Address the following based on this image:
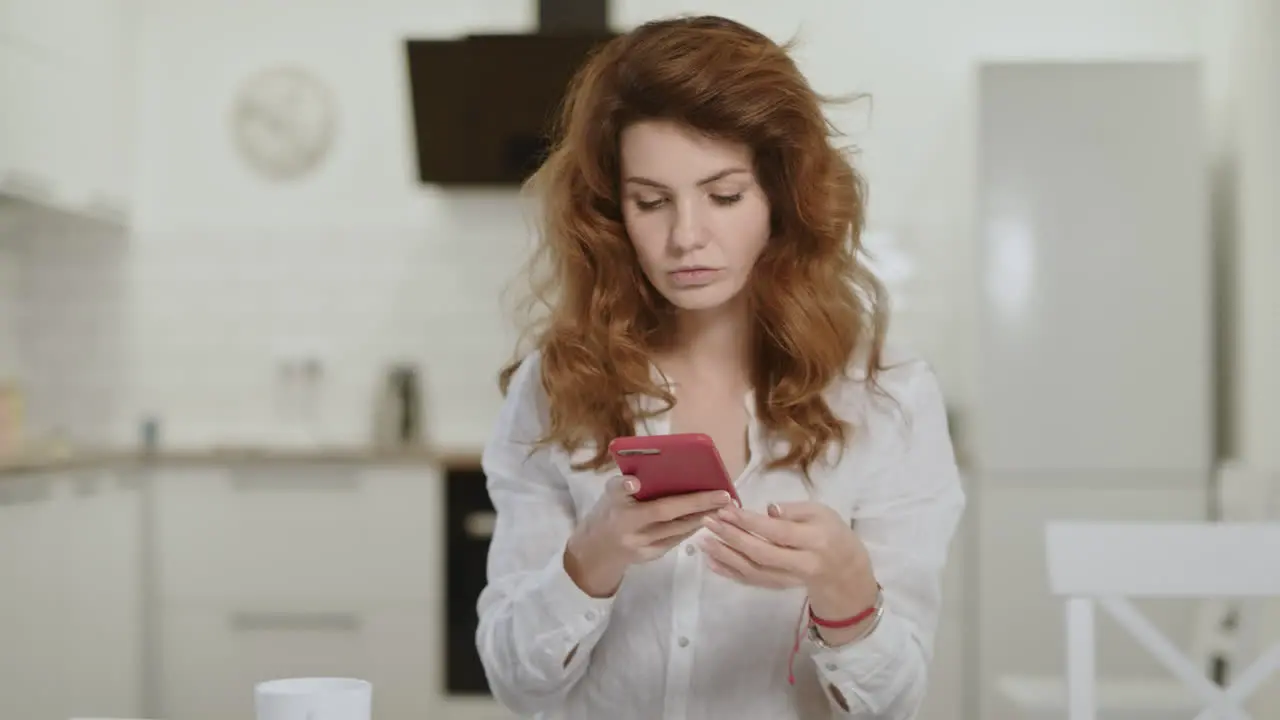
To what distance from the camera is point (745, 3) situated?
16.0ft

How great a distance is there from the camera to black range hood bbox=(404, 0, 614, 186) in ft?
14.6

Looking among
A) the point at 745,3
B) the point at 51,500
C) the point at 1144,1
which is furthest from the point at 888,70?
the point at 51,500

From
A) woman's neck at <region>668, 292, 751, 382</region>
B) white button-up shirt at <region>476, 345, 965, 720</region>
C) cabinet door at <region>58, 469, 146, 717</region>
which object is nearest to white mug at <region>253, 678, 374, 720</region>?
white button-up shirt at <region>476, 345, 965, 720</region>

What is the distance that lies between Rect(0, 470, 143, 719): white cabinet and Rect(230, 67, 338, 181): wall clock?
1203 millimetres

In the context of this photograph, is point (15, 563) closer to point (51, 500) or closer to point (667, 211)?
point (51, 500)

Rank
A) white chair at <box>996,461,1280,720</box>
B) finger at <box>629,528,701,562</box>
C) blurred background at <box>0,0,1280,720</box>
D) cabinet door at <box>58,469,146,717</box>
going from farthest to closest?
blurred background at <box>0,0,1280,720</box> < cabinet door at <box>58,469,146,717</box> < white chair at <box>996,461,1280,720</box> < finger at <box>629,528,701,562</box>

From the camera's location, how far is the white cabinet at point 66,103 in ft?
12.9

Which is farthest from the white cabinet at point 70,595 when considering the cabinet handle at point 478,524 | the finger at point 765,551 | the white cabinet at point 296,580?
the finger at point 765,551

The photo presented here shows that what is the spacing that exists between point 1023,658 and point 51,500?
8.55 feet

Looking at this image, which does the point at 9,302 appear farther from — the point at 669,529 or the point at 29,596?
the point at 669,529

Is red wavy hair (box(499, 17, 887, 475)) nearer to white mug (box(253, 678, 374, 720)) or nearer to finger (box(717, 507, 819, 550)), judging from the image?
finger (box(717, 507, 819, 550))

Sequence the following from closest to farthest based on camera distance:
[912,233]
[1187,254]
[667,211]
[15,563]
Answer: [667,211], [15,563], [1187,254], [912,233]

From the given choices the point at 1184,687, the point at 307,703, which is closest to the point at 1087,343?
the point at 1184,687

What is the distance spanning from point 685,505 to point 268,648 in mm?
3315
